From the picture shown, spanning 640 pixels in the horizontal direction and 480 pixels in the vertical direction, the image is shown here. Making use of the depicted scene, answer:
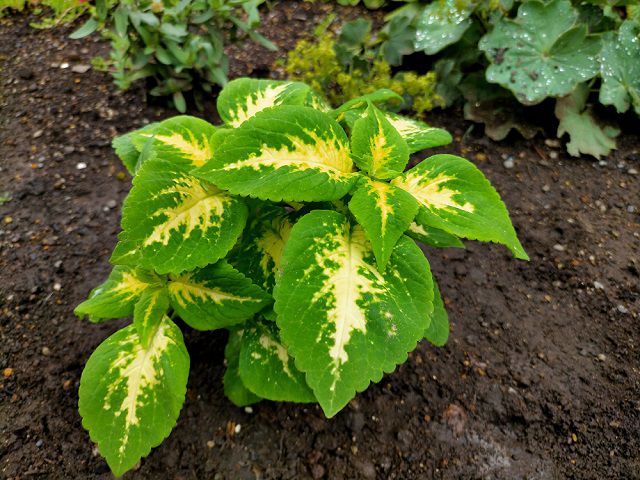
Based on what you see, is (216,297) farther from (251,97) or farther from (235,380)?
(251,97)

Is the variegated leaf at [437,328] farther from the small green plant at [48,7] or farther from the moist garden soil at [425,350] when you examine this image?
the small green plant at [48,7]

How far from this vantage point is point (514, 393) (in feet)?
5.60

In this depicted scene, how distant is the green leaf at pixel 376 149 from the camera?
1.28 meters

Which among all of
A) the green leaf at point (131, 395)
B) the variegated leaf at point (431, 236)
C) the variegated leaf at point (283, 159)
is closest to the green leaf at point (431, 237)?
the variegated leaf at point (431, 236)

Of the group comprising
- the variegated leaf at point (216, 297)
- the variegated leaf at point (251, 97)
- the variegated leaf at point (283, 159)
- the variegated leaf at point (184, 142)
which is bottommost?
the variegated leaf at point (216, 297)

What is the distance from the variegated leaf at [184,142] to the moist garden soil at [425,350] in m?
0.69

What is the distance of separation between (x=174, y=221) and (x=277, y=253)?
0.29 m

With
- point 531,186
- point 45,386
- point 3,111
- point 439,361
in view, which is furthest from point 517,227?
point 3,111

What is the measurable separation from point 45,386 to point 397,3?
273 cm

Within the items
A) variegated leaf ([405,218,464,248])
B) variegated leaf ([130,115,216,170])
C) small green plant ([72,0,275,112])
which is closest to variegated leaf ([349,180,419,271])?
variegated leaf ([405,218,464,248])

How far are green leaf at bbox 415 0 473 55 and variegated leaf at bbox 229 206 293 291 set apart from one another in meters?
1.50

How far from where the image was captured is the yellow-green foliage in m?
2.40

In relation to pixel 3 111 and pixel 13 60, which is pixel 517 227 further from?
pixel 13 60

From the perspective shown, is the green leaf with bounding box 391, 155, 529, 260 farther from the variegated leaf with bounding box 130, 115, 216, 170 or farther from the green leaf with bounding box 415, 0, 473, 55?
the green leaf with bounding box 415, 0, 473, 55
